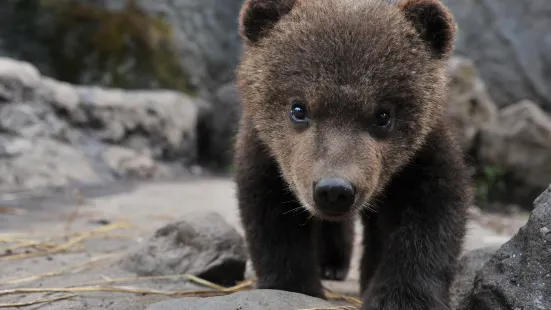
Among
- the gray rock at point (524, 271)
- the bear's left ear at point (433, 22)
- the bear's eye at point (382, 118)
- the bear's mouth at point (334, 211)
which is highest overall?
the bear's left ear at point (433, 22)

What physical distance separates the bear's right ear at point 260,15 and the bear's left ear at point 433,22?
70 centimetres

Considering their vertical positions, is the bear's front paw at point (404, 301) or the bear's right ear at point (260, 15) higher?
the bear's right ear at point (260, 15)

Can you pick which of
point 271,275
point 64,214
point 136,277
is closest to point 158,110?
point 64,214

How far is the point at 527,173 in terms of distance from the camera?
12312mm

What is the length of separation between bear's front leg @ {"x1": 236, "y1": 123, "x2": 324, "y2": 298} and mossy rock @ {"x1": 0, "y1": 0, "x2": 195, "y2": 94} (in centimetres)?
1018

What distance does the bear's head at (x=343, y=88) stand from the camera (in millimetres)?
3348

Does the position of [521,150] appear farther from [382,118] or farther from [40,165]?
[382,118]

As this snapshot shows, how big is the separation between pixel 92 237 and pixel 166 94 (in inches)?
263

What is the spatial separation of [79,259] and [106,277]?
0.77 m

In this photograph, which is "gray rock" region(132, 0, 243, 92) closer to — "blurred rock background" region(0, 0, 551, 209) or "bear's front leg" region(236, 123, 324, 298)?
"blurred rock background" region(0, 0, 551, 209)

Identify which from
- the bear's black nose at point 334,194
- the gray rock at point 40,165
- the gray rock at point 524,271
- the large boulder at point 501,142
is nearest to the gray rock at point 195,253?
the bear's black nose at point 334,194

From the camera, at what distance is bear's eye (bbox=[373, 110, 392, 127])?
3518mm

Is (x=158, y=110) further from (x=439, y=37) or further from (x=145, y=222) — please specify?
(x=439, y=37)

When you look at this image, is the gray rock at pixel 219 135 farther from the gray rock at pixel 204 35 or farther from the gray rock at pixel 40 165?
the gray rock at pixel 40 165
